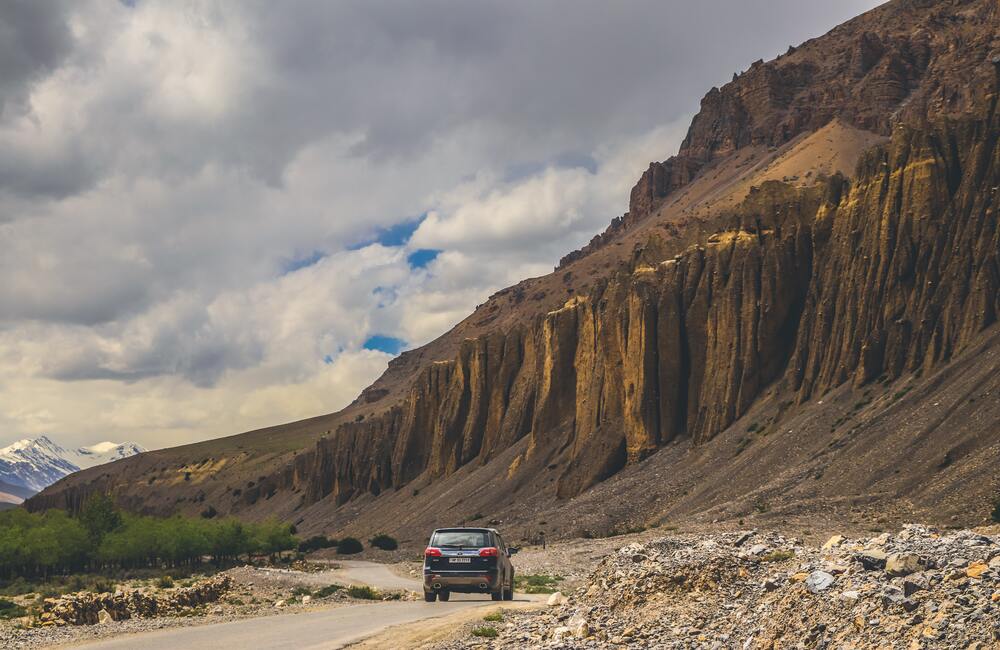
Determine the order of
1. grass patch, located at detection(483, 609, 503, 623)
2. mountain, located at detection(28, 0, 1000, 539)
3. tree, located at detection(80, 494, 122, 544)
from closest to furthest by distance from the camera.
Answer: grass patch, located at detection(483, 609, 503, 623) < mountain, located at detection(28, 0, 1000, 539) < tree, located at detection(80, 494, 122, 544)

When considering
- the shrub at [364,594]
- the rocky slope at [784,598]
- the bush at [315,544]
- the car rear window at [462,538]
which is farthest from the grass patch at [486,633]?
the bush at [315,544]

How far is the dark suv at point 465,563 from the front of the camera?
2480cm

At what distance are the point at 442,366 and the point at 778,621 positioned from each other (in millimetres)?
124677

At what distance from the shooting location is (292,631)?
2022 centimetres

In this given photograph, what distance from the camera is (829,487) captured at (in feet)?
184

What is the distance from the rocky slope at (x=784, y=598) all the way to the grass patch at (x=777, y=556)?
42mm

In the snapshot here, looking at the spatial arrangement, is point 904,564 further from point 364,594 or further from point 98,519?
point 98,519

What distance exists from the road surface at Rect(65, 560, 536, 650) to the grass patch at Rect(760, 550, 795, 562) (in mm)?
7517

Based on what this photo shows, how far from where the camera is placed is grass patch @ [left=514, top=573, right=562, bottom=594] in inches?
1313

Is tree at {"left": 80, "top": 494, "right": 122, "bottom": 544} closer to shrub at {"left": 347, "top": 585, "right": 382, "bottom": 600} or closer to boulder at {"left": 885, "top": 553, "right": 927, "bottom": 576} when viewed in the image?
shrub at {"left": 347, "top": 585, "right": 382, "bottom": 600}

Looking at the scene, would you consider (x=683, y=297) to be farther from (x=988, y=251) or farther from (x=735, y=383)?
(x=988, y=251)

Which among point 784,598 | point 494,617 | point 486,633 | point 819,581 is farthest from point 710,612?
point 494,617

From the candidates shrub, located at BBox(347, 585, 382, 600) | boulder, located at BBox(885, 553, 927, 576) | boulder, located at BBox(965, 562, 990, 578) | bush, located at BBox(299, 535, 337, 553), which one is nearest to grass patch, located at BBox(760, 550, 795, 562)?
boulder, located at BBox(885, 553, 927, 576)

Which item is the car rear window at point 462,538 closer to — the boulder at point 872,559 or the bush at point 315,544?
the boulder at point 872,559
